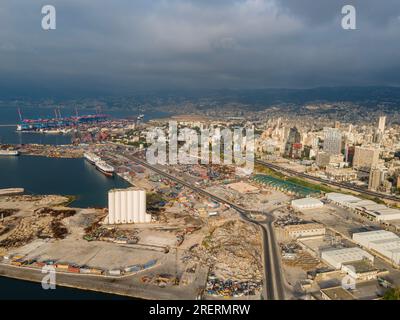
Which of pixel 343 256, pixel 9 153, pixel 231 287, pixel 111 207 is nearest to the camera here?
pixel 231 287

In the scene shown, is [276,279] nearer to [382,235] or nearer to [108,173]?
[382,235]

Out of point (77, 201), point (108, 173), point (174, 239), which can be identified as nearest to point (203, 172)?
point (108, 173)

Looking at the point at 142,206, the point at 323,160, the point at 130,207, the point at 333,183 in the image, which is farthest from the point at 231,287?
the point at 323,160

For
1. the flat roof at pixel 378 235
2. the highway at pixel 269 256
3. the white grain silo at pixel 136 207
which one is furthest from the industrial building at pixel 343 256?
the white grain silo at pixel 136 207

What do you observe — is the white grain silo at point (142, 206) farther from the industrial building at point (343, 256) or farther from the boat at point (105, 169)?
the boat at point (105, 169)

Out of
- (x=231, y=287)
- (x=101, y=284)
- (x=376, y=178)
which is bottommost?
(x=101, y=284)

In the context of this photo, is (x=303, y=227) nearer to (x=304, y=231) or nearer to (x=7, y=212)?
(x=304, y=231)

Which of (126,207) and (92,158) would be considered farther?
(92,158)
